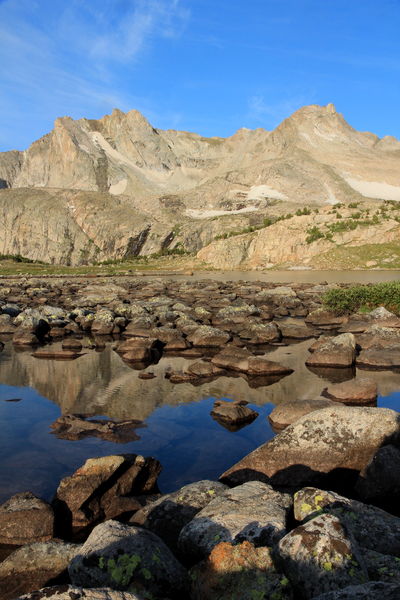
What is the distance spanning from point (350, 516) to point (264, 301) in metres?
37.3

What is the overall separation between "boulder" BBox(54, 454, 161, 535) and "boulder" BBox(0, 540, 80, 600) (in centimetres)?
178

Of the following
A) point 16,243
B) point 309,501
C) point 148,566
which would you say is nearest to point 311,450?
point 309,501

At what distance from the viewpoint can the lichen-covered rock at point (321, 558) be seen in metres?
4.98

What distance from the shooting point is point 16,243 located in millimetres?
161500

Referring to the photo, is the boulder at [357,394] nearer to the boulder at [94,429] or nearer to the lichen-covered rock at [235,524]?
the boulder at [94,429]

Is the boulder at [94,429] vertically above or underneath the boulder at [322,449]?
underneath

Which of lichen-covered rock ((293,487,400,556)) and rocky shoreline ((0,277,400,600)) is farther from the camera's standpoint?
lichen-covered rock ((293,487,400,556))

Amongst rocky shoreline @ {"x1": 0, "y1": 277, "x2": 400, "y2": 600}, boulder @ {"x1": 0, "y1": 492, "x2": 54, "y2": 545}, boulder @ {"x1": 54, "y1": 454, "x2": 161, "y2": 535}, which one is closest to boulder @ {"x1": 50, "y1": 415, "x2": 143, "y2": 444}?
rocky shoreline @ {"x1": 0, "y1": 277, "x2": 400, "y2": 600}

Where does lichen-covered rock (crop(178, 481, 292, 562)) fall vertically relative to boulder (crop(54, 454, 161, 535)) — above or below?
above

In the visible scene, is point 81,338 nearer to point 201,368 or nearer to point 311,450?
point 201,368

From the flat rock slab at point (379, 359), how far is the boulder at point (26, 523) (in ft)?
52.3

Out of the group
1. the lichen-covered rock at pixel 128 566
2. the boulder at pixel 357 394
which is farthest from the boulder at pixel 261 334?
the lichen-covered rock at pixel 128 566

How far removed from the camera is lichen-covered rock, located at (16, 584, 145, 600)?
4.29 meters

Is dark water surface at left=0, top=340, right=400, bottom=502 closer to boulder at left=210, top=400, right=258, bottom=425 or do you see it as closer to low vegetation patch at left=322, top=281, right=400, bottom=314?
boulder at left=210, top=400, right=258, bottom=425
